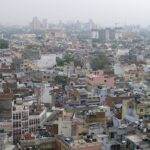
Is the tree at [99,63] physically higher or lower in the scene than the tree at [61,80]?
higher

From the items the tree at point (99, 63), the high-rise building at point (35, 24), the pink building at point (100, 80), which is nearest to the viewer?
the pink building at point (100, 80)

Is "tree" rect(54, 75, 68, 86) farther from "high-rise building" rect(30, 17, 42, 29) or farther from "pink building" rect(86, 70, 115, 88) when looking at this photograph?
"high-rise building" rect(30, 17, 42, 29)

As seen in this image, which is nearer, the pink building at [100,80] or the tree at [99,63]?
the pink building at [100,80]

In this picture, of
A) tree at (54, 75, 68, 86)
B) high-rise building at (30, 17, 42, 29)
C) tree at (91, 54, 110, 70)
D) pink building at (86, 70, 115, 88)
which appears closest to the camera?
pink building at (86, 70, 115, 88)

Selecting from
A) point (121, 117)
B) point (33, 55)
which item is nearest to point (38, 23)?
point (33, 55)

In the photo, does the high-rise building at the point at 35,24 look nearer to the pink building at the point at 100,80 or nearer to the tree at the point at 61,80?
the tree at the point at 61,80

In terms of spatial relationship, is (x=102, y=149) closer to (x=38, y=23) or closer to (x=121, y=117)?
(x=121, y=117)

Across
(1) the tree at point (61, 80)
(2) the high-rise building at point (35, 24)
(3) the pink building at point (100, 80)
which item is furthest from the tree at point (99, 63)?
(2) the high-rise building at point (35, 24)

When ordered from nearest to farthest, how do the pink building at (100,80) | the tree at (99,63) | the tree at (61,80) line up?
1. the pink building at (100,80)
2. the tree at (61,80)
3. the tree at (99,63)

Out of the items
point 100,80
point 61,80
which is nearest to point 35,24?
point 61,80

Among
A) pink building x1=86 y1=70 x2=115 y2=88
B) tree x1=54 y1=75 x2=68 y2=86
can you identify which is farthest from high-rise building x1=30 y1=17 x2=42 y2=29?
pink building x1=86 y1=70 x2=115 y2=88

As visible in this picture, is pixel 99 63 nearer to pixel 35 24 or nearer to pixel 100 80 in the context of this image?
pixel 100 80

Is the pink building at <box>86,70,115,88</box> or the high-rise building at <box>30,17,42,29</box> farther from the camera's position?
the high-rise building at <box>30,17,42,29</box>
